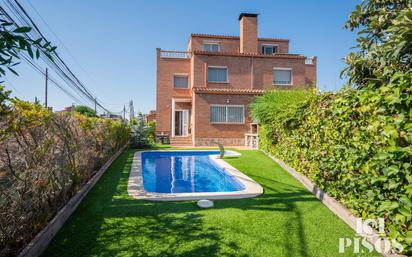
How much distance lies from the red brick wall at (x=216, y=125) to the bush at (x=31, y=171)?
1576 centimetres

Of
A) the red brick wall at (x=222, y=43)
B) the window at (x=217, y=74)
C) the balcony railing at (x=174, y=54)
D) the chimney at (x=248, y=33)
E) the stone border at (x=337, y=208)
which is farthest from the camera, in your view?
the red brick wall at (x=222, y=43)

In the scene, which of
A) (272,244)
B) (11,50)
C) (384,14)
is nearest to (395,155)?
(272,244)

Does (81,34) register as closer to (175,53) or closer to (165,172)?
(165,172)

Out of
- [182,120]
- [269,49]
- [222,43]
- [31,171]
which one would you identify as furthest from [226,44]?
[31,171]

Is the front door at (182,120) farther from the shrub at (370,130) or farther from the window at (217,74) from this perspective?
the shrub at (370,130)

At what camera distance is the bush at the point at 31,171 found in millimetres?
3182

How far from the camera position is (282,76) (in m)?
26.1

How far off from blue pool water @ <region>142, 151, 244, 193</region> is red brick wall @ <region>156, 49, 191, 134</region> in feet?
29.6

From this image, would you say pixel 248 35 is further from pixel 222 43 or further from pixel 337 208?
pixel 337 208

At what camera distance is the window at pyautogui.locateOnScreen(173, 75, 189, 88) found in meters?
26.0

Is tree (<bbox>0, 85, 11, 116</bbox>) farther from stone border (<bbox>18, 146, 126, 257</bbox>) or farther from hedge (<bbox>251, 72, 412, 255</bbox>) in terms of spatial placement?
hedge (<bbox>251, 72, 412, 255</bbox>)

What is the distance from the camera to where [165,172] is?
12.0 metres

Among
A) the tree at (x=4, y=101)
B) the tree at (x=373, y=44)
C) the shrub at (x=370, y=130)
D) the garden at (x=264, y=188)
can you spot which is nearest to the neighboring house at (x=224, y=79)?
the shrub at (x=370, y=130)

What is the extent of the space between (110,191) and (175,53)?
21504 millimetres
